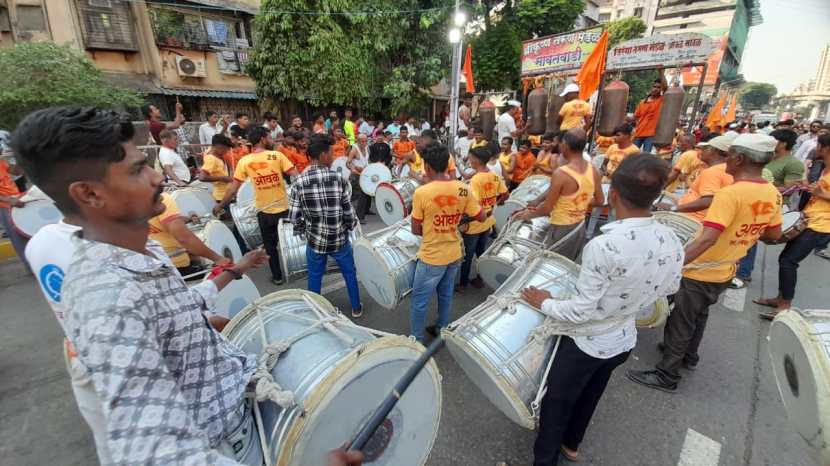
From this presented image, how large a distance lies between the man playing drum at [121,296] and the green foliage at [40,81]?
34.9 feet

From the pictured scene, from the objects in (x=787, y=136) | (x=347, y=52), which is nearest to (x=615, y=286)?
(x=787, y=136)

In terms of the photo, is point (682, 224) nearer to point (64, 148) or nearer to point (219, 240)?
point (64, 148)

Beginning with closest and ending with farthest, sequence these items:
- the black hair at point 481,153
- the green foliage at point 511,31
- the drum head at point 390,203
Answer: the black hair at point 481,153
the drum head at point 390,203
the green foliage at point 511,31

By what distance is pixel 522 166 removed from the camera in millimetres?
7078

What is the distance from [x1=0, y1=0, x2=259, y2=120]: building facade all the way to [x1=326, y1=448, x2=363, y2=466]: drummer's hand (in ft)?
57.0

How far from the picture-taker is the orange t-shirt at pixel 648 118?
29.0 feet

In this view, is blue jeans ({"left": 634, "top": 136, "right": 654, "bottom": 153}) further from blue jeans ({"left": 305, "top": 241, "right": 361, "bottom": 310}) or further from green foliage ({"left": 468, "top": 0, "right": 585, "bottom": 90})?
green foliage ({"left": 468, "top": 0, "right": 585, "bottom": 90})

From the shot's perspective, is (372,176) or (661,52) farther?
(661,52)

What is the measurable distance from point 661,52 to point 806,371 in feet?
32.5

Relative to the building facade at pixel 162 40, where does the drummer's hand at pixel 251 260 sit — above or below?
below

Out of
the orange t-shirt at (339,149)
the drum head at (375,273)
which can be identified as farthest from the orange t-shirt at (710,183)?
the orange t-shirt at (339,149)

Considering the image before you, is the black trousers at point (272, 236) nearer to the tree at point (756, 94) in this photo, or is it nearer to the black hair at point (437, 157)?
the black hair at point (437, 157)

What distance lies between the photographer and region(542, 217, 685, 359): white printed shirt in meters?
1.70

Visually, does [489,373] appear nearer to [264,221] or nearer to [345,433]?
[345,433]
